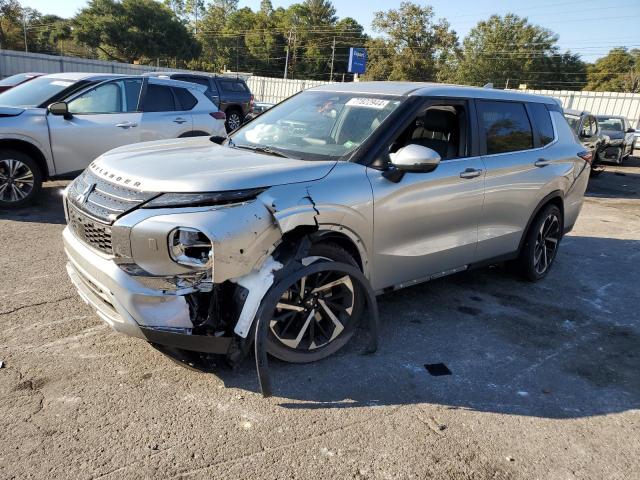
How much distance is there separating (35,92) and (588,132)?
12997 millimetres

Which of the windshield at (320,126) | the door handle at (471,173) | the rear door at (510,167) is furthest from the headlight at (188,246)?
the rear door at (510,167)

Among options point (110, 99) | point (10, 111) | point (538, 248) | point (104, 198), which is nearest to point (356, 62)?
point (110, 99)

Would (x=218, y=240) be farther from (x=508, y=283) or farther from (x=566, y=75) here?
(x=566, y=75)

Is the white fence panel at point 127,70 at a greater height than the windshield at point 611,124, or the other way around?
the white fence panel at point 127,70

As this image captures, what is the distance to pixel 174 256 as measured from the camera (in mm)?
2828

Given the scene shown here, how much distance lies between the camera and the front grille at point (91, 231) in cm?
300

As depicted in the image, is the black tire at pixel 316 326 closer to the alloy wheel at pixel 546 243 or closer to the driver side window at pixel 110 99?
the alloy wheel at pixel 546 243

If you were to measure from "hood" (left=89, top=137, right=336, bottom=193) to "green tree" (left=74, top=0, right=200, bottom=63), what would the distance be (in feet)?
205

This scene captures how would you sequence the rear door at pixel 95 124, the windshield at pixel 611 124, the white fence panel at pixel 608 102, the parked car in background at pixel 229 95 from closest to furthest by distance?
the rear door at pixel 95 124 < the parked car in background at pixel 229 95 < the windshield at pixel 611 124 < the white fence panel at pixel 608 102

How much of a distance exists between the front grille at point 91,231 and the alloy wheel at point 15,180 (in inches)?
161

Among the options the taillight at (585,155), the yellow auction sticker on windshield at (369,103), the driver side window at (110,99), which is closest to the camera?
the yellow auction sticker on windshield at (369,103)

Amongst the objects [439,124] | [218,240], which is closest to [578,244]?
[439,124]

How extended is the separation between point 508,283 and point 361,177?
2.76 m

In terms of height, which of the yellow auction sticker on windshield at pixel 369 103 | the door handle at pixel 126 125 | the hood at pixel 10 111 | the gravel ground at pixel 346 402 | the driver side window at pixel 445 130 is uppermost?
the yellow auction sticker on windshield at pixel 369 103
